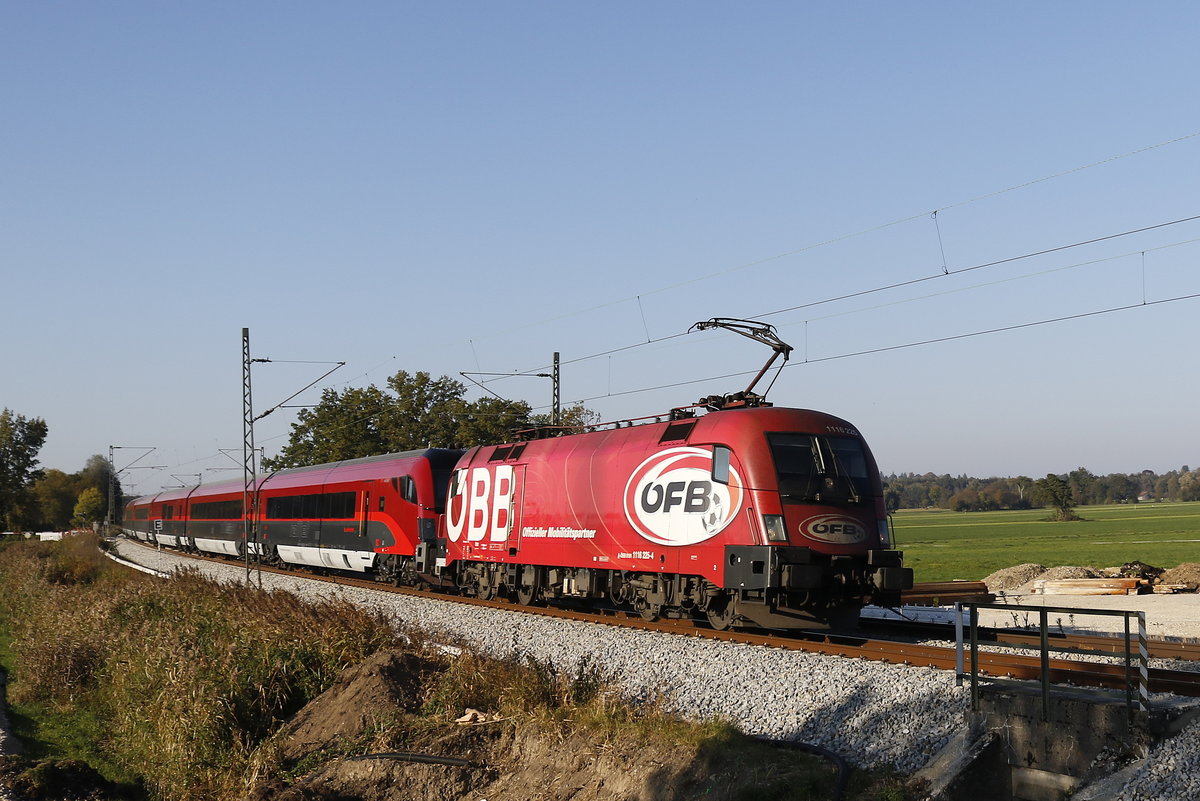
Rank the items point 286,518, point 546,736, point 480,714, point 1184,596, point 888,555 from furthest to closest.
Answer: point 286,518
point 1184,596
point 888,555
point 480,714
point 546,736

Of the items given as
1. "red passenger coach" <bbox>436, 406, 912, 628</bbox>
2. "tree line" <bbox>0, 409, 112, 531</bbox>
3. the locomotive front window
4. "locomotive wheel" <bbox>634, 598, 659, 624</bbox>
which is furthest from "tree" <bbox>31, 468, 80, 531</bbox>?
the locomotive front window

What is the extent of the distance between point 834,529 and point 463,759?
675 centimetres

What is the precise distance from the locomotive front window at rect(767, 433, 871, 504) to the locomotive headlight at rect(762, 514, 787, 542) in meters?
0.38

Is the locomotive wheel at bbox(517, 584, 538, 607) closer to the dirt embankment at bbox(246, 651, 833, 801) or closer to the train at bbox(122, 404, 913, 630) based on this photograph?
the train at bbox(122, 404, 913, 630)

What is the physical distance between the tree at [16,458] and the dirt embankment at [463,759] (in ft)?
321

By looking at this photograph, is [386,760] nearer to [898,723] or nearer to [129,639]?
[898,723]

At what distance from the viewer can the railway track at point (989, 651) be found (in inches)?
417

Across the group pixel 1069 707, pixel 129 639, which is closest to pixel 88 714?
pixel 129 639

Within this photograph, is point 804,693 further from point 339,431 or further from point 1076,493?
point 1076,493

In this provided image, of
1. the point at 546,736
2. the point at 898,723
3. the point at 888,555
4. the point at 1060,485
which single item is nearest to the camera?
the point at 898,723

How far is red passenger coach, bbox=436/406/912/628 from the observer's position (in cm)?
1564

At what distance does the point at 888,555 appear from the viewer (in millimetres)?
15875

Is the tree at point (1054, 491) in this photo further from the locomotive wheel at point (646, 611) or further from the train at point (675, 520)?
the locomotive wheel at point (646, 611)

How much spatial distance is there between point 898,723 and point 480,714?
4999mm
